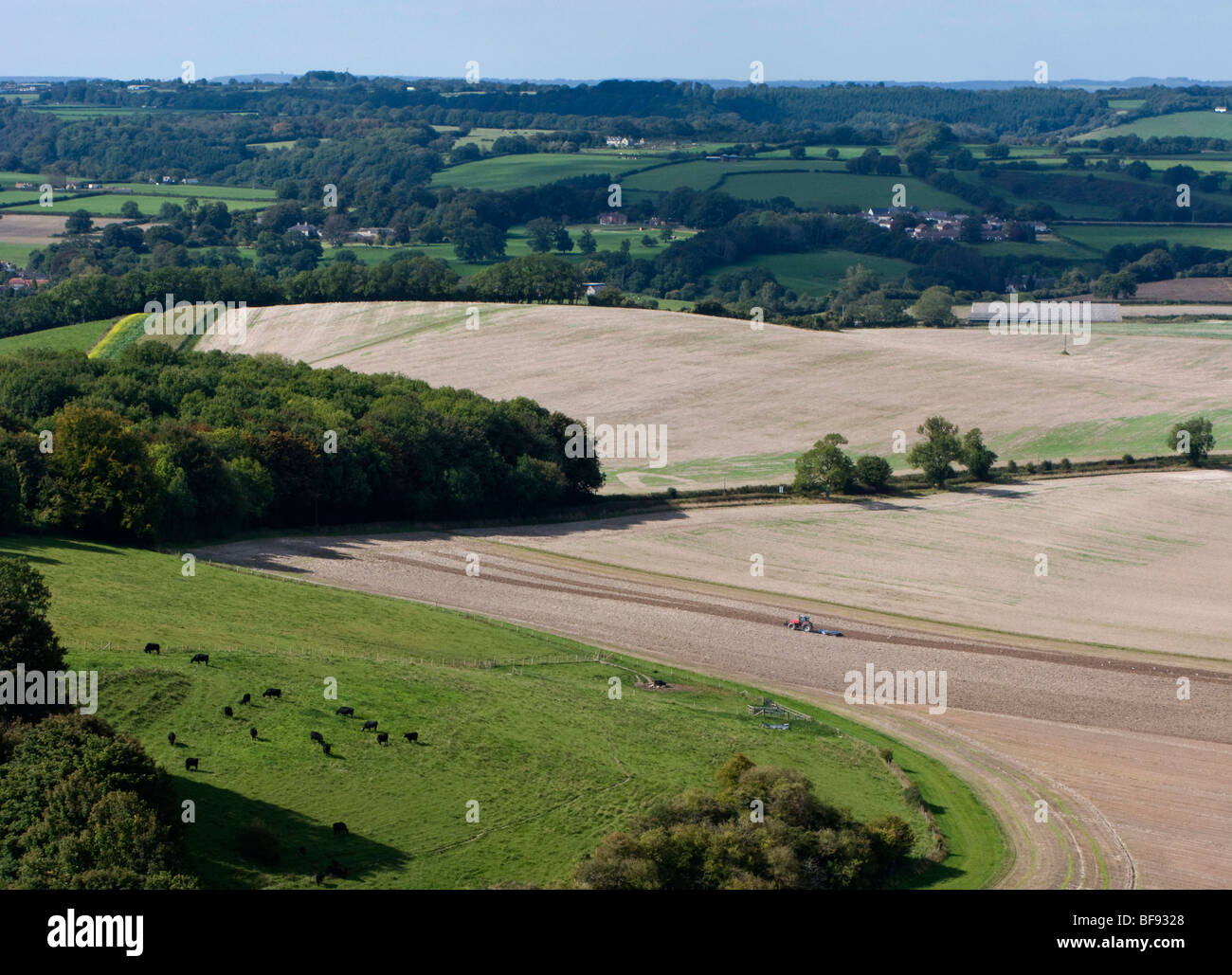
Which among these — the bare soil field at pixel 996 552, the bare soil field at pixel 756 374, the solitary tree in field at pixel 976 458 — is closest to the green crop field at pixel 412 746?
the bare soil field at pixel 996 552

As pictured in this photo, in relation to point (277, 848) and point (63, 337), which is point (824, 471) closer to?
point (277, 848)

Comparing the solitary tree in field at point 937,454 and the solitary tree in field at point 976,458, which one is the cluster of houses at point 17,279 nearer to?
the solitary tree in field at point 937,454

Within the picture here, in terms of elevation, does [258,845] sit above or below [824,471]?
below

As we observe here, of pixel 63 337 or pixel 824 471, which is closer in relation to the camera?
pixel 824 471

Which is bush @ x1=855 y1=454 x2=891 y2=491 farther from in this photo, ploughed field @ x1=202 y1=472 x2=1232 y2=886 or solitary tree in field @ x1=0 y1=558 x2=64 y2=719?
solitary tree in field @ x1=0 y1=558 x2=64 y2=719

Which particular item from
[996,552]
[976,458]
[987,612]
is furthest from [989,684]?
[976,458]

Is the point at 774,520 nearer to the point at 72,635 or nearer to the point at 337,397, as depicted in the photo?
the point at 337,397
